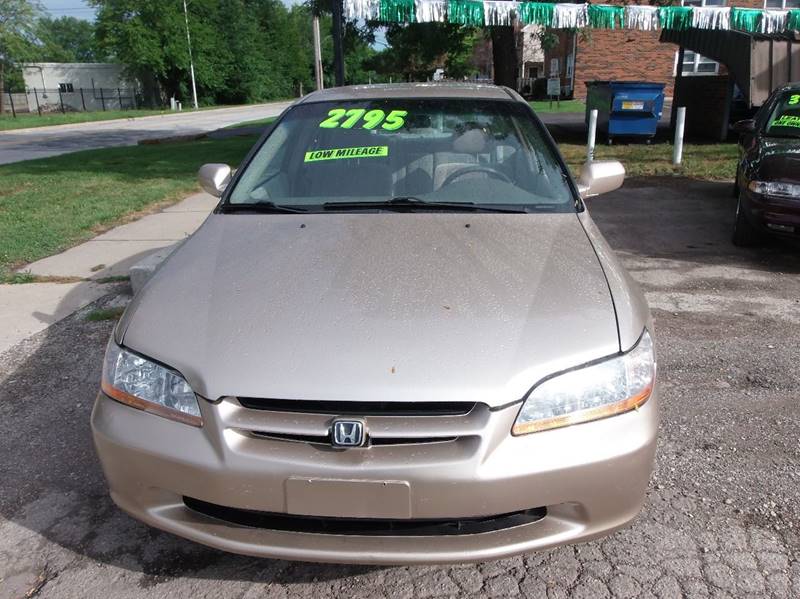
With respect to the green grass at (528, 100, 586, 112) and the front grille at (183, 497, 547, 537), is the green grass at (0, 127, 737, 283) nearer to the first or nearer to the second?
the front grille at (183, 497, 547, 537)

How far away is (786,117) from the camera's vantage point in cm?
693

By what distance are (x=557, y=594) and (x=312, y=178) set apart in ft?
7.20

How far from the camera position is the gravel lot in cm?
233

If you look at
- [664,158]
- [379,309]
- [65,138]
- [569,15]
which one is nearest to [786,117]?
[664,158]

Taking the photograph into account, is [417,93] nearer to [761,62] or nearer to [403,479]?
[403,479]

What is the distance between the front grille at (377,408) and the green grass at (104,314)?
11.1ft

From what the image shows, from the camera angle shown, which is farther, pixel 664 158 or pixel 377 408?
pixel 664 158

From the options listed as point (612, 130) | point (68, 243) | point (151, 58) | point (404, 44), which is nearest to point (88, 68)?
point (151, 58)

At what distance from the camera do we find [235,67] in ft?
191

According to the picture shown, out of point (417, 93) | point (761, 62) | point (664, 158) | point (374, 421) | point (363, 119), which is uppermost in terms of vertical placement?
point (761, 62)

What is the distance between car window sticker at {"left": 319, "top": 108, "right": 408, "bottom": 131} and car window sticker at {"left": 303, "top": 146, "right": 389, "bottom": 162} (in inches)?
7.1

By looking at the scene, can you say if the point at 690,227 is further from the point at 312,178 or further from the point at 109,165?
the point at 109,165

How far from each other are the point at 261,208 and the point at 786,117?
243 inches

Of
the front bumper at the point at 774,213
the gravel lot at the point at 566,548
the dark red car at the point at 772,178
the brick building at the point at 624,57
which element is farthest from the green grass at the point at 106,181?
the brick building at the point at 624,57
